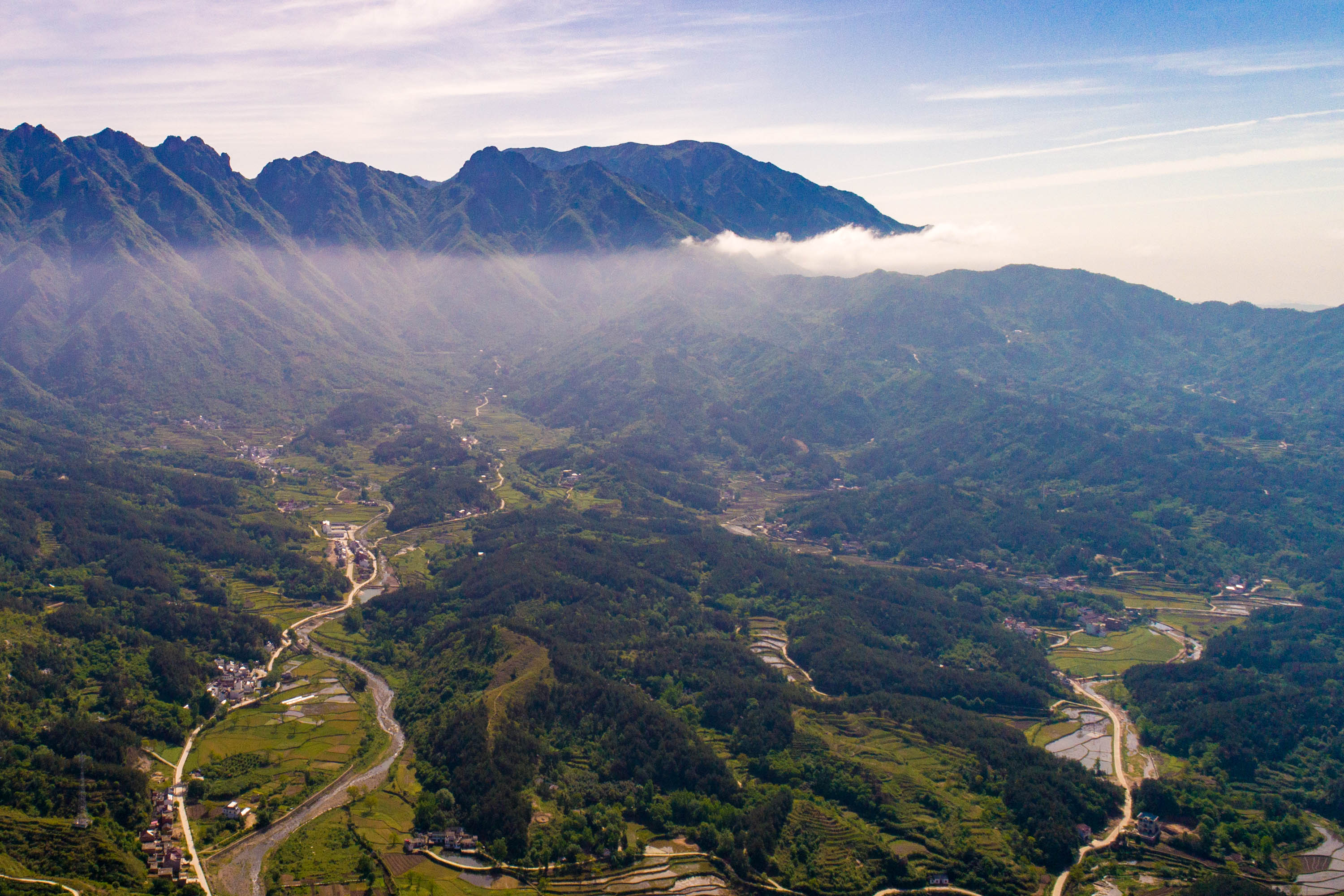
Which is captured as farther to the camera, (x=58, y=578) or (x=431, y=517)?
(x=431, y=517)

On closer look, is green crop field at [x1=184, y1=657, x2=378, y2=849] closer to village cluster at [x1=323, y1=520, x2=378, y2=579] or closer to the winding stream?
the winding stream

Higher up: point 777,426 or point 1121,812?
point 777,426

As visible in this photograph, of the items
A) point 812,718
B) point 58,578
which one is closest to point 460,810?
point 812,718

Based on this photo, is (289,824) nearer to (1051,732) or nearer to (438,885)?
(438,885)

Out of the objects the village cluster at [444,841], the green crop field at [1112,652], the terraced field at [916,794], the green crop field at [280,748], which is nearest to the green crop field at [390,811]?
the village cluster at [444,841]

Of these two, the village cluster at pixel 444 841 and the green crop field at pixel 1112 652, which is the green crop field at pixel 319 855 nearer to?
the village cluster at pixel 444 841

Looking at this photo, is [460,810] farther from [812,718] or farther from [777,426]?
[777,426]

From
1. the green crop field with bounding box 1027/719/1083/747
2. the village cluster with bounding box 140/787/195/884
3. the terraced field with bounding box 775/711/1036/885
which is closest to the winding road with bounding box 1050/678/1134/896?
the green crop field with bounding box 1027/719/1083/747
